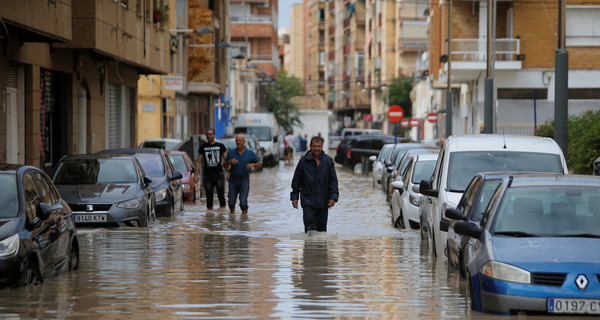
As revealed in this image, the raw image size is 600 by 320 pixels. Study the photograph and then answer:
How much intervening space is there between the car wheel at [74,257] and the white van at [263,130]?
1723 inches

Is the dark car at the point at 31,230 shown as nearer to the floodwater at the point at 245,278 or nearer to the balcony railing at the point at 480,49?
the floodwater at the point at 245,278

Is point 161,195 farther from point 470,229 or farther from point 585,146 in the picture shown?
point 470,229

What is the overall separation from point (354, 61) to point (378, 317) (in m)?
120

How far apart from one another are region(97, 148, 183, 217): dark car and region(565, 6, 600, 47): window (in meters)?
26.4

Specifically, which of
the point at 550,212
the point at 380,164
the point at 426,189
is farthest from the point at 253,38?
the point at 550,212

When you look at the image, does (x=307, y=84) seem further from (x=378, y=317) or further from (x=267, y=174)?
(x=378, y=317)

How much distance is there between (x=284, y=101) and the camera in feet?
369

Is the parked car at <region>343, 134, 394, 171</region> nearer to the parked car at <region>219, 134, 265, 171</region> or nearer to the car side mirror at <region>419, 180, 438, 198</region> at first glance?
the parked car at <region>219, 134, 265, 171</region>

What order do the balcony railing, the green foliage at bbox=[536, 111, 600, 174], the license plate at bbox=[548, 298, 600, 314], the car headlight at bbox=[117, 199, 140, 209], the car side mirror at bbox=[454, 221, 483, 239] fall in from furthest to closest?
the balcony railing < the green foliage at bbox=[536, 111, 600, 174] < the car headlight at bbox=[117, 199, 140, 209] < the car side mirror at bbox=[454, 221, 483, 239] < the license plate at bbox=[548, 298, 600, 314]

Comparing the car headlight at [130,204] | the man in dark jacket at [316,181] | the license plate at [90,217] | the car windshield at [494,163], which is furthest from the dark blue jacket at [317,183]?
the license plate at [90,217]

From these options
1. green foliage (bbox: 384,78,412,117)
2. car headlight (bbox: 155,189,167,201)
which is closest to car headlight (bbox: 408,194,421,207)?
car headlight (bbox: 155,189,167,201)

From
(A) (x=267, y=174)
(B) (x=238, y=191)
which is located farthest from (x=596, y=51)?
(B) (x=238, y=191)

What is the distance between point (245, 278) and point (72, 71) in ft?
61.0

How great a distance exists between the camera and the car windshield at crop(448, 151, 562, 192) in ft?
49.2
